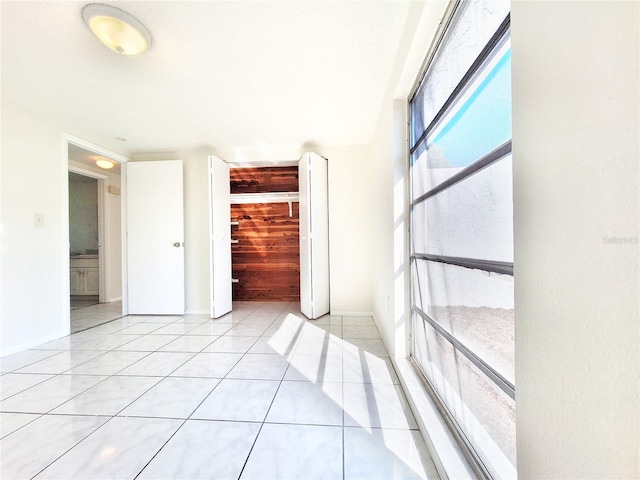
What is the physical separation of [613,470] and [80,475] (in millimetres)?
1682

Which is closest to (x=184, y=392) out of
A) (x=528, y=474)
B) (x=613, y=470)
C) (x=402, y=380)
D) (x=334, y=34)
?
(x=402, y=380)

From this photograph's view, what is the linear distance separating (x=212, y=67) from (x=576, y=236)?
2.20 meters

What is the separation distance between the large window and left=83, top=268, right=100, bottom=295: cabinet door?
5757 mm

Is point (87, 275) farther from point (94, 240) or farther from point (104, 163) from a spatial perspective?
point (104, 163)

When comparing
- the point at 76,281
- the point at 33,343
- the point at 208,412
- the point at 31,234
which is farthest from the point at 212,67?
the point at 76,281

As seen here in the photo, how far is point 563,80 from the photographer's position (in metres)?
0.47

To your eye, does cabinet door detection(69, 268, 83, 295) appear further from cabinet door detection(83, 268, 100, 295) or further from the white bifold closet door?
the white bifold closet door

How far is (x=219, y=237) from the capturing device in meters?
3.20

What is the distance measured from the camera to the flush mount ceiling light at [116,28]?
129cm

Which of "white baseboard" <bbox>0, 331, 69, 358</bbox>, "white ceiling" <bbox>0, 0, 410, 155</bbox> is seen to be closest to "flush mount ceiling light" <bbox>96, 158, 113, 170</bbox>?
"white ceiling" <bbox>0, 0, 410, 155</bbox>

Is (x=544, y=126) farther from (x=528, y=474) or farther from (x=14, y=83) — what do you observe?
(x=14, y=83)

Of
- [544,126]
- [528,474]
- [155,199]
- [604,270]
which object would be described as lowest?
[528,474]

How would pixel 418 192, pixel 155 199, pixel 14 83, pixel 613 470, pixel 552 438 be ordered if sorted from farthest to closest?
pixel 155 199 < pixel 14 83 < pixel 418 192 < pixel 552 438 < pixel 613 470

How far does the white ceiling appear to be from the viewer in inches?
52.8
